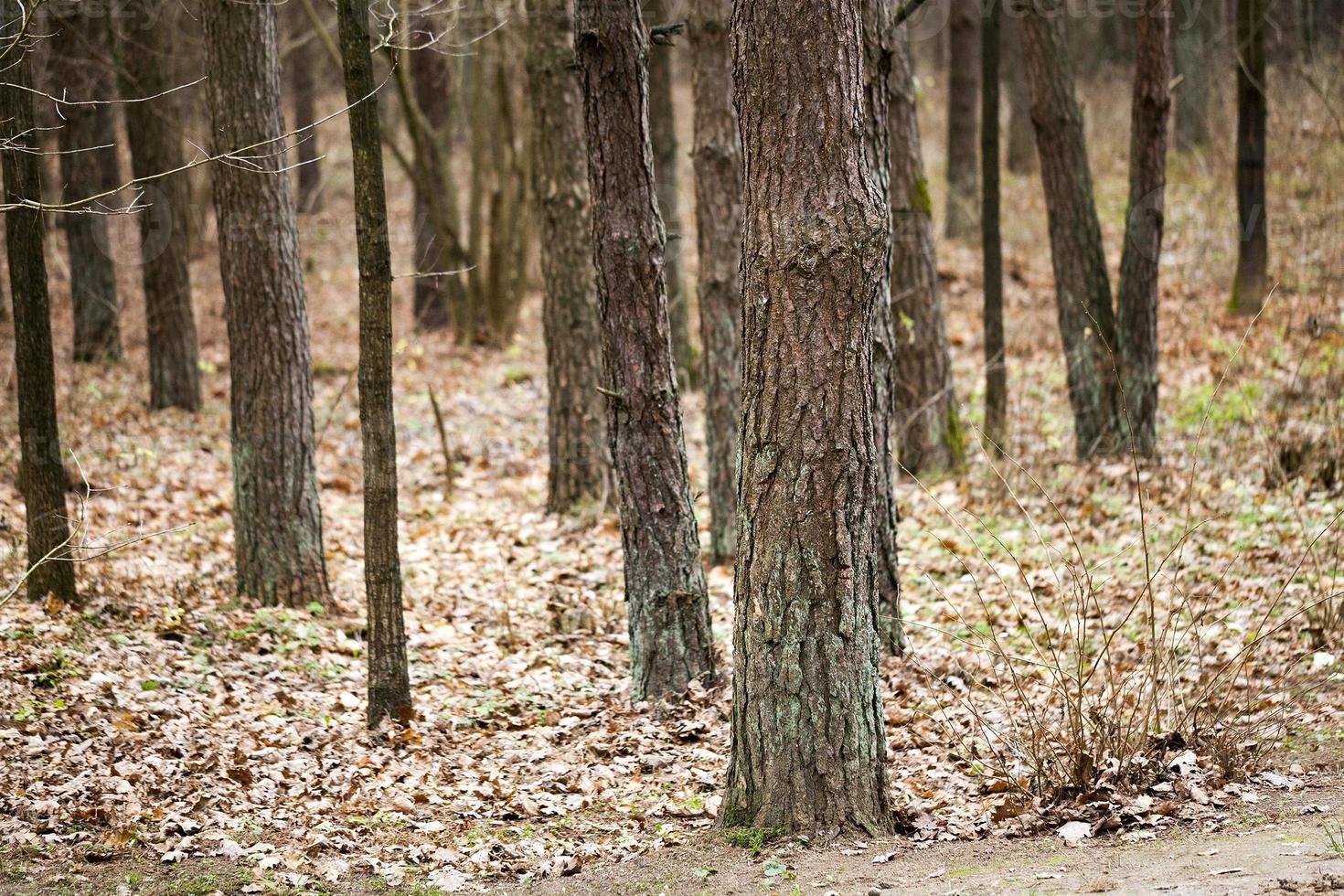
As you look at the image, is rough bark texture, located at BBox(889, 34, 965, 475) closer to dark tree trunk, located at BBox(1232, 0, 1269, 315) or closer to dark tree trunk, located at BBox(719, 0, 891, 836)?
dark tree trunk, located at BBox(1232, 0, 1269, 315)

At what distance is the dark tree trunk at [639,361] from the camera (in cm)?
604

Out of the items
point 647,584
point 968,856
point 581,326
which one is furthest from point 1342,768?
point 581,326

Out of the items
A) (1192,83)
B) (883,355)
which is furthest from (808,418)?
(1192,83)

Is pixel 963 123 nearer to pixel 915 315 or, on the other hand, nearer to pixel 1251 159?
pixel 1251 159

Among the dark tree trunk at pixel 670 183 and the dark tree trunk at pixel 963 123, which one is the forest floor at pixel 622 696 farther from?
the dark tree trunk at pixel 963 123

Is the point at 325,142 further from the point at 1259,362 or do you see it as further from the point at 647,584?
the point at 647,584

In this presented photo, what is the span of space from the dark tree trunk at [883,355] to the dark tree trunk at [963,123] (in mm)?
14230

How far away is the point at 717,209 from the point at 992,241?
12.4 ft

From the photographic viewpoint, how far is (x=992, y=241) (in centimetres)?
1102

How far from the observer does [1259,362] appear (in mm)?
12141

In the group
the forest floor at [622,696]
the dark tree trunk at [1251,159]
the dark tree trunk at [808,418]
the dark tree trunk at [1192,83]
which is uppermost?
the dark tree trunk at [1192,83]

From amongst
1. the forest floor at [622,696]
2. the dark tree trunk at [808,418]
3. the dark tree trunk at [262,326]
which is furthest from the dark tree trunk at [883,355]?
the dark tree trunk at [262,326]

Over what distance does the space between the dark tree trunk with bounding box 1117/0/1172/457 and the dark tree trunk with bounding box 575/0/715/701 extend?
19.2 ft

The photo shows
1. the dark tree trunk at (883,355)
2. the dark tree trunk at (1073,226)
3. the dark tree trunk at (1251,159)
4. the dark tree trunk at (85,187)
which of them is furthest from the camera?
the dark tree trunk at (85,187)
